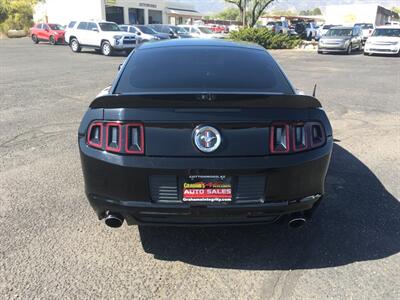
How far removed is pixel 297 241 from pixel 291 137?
42.6 inches

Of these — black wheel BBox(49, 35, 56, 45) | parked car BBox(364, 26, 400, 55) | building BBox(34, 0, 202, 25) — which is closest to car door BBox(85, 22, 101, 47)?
black wheel BBox(49, 35, 56, 45)

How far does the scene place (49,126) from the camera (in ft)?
23.9

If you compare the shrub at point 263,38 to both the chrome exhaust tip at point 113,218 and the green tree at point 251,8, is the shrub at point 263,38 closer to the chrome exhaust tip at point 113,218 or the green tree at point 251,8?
the green tree at point 251,8

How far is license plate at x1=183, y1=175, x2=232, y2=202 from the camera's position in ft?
9.38

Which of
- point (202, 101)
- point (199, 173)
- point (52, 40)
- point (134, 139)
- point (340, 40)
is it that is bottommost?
point (52, 40)

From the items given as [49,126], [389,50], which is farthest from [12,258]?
[389,50]

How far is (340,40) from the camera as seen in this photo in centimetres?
2531

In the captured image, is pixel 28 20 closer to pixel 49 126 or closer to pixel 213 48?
pixel 49 126

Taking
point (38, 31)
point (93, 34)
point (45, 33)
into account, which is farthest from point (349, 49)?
point (38, 31)

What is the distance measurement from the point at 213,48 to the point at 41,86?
355 inches

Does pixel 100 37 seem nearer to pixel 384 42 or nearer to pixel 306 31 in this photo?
pixel 384 42

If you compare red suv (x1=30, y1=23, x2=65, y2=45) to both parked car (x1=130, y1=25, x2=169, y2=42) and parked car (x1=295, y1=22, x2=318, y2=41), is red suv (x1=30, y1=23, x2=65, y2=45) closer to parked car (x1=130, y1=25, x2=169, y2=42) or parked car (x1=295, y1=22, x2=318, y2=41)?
parked car (x1=130, y1=25, x2=169, y2=42)

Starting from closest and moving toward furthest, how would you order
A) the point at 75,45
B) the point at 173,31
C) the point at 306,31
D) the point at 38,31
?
the point at 75,45, the point at 173,31, the point at 38,31, the point at 306,31

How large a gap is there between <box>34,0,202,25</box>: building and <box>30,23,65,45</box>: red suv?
1533 cm
